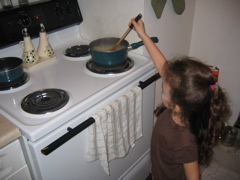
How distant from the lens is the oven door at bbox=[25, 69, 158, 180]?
2.52 ft

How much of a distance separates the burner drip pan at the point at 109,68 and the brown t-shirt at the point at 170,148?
266 mm

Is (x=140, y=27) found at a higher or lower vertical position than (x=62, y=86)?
higher

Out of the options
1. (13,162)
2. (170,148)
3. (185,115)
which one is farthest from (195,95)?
(13,162)

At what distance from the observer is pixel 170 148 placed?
3.13 feet

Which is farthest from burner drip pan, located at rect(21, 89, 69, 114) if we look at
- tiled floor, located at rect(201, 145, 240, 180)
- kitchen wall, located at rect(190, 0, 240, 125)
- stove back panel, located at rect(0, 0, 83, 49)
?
tiled floor, located at rect(201, 145, 240, 180)

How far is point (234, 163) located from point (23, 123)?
1.49 meters

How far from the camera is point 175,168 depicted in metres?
1.03

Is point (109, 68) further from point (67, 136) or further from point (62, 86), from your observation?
point (67, 136)

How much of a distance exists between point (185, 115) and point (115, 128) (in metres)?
0.30

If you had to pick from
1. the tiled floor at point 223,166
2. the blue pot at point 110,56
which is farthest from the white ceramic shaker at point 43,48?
the tiled floor at point 223,166

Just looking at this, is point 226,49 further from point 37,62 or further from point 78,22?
point 37,62

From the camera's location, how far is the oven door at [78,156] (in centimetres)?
77

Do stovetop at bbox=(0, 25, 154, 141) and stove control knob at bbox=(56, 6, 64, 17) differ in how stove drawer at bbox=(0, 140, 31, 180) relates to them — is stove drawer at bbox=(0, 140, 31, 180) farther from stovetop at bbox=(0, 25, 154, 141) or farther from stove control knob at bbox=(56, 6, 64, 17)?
stove control knob at bbox=(56, 6, 64, 17)

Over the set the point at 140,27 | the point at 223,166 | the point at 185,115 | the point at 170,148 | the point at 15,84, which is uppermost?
the point at 140,27
